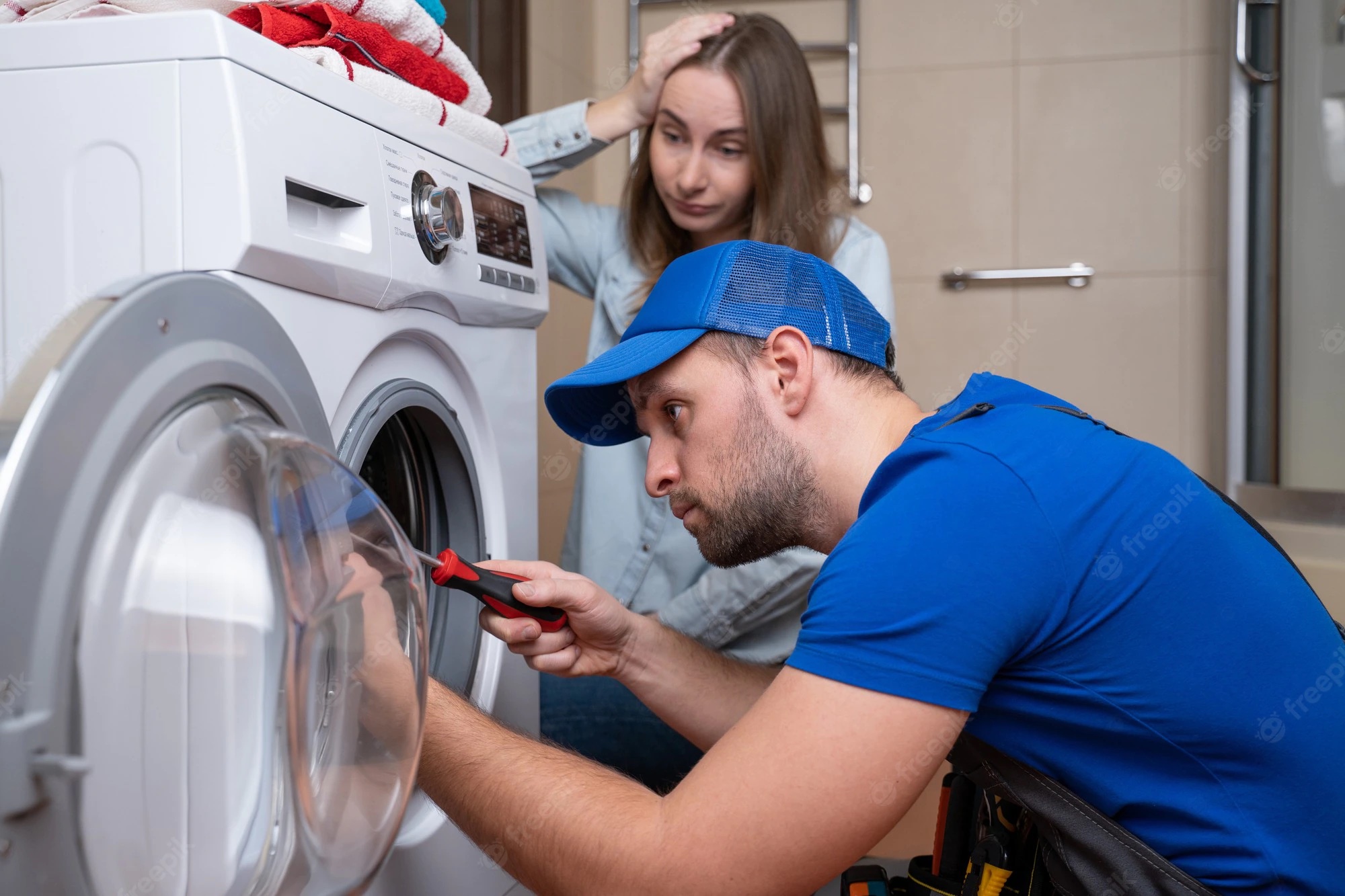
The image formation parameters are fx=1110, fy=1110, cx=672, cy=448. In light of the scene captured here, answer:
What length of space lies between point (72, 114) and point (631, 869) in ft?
1.91

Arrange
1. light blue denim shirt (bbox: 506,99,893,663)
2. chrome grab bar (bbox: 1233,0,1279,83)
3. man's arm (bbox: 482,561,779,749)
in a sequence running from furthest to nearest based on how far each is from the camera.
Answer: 1. chrome grab bar (bbox: 1233,0,1279,83)
2. light blue denim shirt (bbox: 506,99,893,663)
3. man's arm (bbox: 482,561,779,749)

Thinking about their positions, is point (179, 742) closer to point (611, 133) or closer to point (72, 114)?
point (72, 114)

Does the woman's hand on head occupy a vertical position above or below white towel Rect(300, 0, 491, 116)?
above

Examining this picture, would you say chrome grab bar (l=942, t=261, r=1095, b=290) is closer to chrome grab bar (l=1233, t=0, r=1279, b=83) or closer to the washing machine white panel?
chrome grab bar (l=1233, t=0, r=1279, b=83)

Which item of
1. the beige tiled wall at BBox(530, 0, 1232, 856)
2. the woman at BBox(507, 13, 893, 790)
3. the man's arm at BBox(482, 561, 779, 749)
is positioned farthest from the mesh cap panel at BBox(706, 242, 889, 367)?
the beige tiled wall at BBox(530, 0, 1232, 856)

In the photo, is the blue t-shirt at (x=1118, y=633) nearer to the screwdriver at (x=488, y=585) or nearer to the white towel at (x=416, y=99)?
the screwdriver at (x=488, y=585)

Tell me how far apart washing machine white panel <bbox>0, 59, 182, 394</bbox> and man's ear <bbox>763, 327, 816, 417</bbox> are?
43cm

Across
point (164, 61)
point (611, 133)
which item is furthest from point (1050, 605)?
point (611, 133)

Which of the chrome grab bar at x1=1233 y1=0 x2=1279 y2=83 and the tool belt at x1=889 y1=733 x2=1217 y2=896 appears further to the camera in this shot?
the chrome grab bar at x1=1233 y1=0 x2=1279 y2=83

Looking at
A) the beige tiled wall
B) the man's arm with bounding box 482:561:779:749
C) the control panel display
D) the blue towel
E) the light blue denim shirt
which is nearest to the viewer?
the man's arm with bounding box 482:561:779:749

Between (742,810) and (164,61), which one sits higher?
(164,61)

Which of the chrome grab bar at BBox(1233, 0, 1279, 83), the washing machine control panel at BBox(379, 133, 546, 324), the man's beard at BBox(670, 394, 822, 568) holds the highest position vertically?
the chrome grab bar at BBox(1233, 0, 1279, 83)

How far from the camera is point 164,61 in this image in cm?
67

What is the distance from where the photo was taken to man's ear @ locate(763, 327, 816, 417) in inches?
34.5
